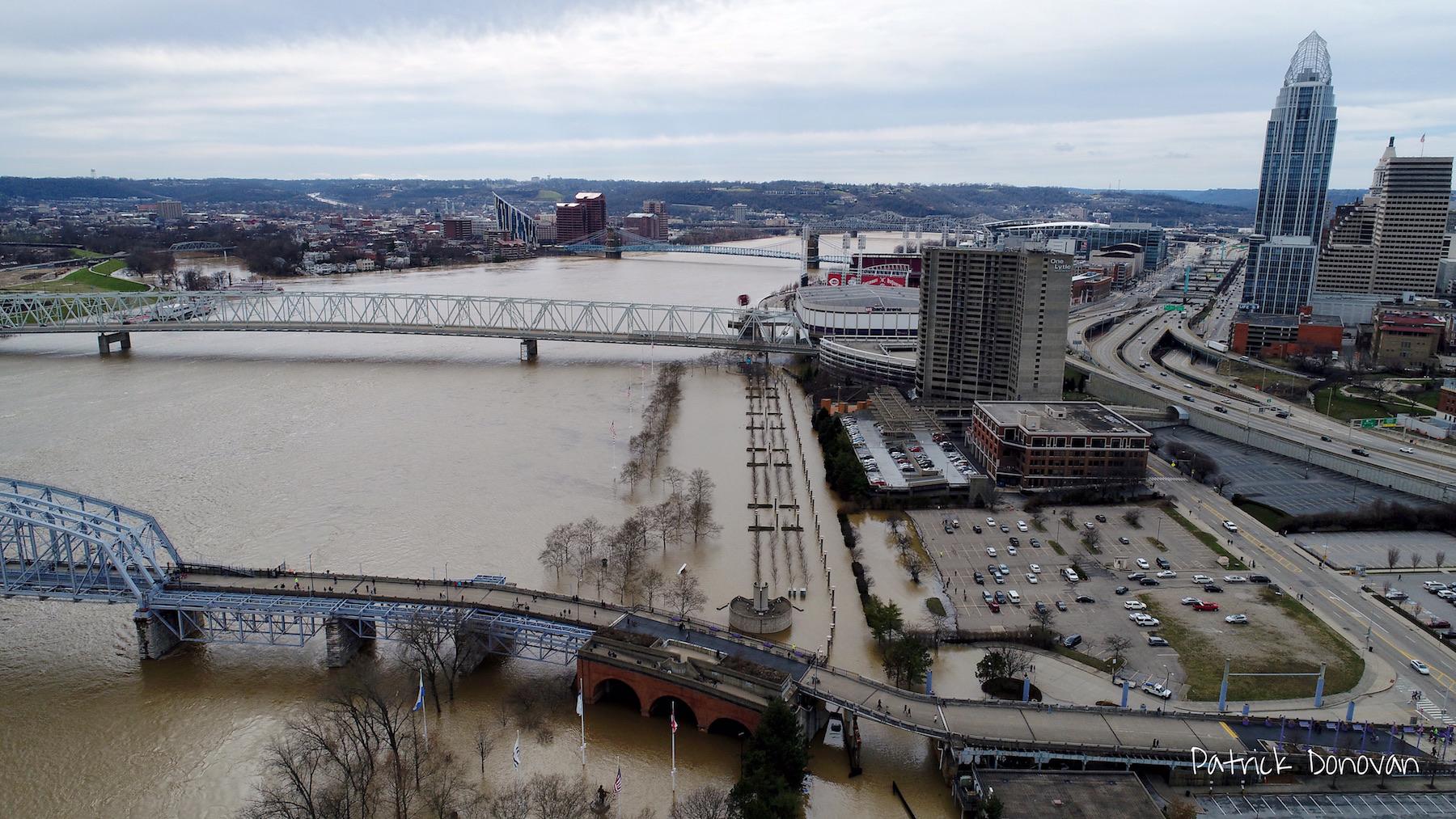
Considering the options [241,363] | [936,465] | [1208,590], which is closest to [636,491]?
[936,465]

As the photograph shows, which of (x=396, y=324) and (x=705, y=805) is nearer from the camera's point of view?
(x=705, y=805)

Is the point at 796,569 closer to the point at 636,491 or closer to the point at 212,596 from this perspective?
the point at 636,491

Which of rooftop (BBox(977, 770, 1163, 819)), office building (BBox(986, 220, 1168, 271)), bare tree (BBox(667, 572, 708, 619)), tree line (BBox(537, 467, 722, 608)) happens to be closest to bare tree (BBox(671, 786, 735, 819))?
rooftop (BBox(977, 770, 1163, 819))

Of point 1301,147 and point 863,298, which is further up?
Result: point 1301,147

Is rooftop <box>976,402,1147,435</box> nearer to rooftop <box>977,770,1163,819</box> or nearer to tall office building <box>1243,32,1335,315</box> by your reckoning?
rooftop <box>977,770,1163,819</box>

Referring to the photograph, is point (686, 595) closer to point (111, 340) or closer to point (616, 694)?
point (616, 694)

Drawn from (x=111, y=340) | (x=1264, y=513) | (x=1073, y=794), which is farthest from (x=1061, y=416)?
(x=111, y=340)
